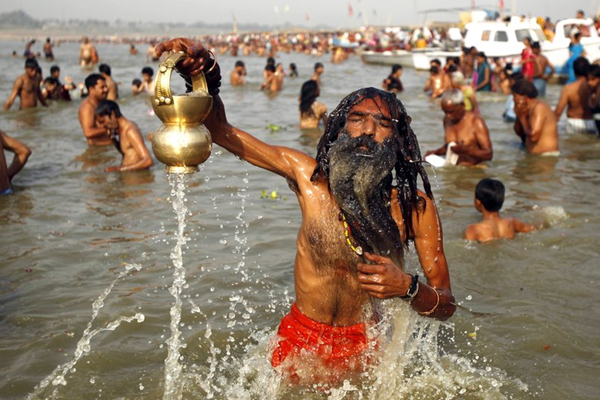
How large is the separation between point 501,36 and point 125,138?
17851 millimetres

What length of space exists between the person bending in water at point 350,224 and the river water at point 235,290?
0.81 ft

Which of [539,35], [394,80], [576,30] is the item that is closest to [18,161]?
[394,80]

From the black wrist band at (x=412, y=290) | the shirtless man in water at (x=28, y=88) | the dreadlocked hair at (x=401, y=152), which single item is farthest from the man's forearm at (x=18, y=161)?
the shirtless man in water at (x=28, y=88)

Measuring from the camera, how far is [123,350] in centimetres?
407

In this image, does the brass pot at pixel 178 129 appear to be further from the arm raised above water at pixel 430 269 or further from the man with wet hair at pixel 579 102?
the man with wet hair at pixel 579 102

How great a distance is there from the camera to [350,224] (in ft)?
9.15

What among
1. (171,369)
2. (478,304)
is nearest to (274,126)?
(478,304)

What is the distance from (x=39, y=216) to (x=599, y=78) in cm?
825

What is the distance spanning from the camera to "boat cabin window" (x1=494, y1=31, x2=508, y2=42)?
22.8 m

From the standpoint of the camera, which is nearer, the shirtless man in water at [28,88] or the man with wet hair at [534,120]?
the man with wet hair at [534,120]

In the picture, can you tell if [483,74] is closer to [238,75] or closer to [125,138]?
[238,75]

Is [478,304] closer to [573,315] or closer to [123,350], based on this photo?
[573,315]

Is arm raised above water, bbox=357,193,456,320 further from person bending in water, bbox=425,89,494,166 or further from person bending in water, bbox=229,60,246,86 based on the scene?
person bending in water, bbox=229,60,246,86

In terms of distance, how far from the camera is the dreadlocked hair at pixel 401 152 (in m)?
2.78
